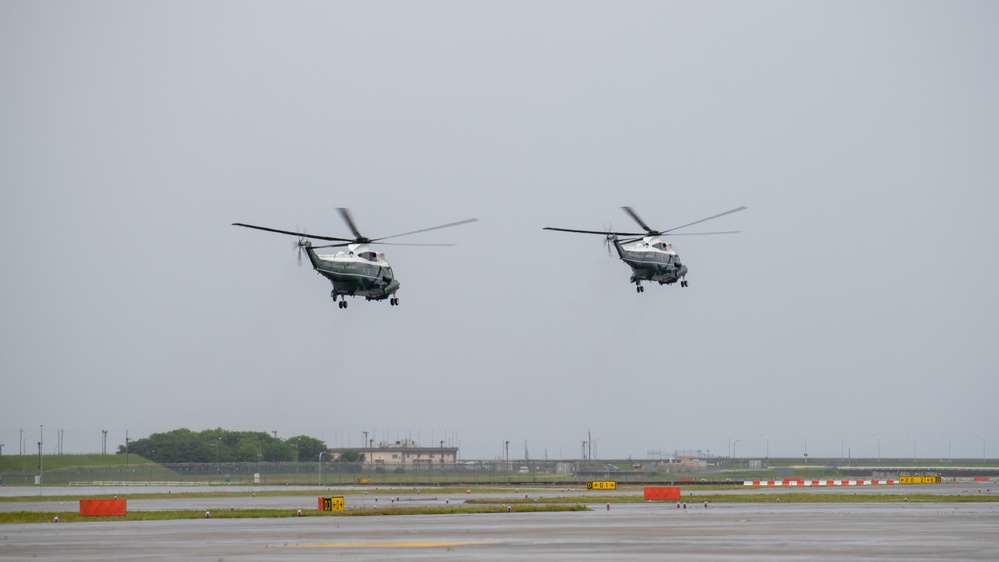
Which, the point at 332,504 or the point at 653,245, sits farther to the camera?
the point at 653,245

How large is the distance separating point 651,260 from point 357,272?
23.8m

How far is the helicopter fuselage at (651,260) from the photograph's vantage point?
91.4 metres

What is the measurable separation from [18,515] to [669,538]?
3687 cm

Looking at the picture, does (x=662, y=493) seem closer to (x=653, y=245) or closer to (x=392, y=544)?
(x=653, y=245)

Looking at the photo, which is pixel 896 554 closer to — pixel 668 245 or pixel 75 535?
pixel 75 535

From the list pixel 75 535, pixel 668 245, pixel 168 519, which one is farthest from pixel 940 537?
pixel 668 245

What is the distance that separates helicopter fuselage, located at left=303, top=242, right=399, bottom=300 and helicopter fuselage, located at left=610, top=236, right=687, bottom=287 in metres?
18.2

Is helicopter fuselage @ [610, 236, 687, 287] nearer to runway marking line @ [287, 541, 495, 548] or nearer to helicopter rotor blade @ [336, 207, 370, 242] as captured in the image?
helicopter rotor blade @ [336, 207, 370, 242]

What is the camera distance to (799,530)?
45844 millimetres

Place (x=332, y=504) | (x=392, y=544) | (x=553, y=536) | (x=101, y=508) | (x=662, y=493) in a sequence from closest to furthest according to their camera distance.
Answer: (x=392, y=544), (x=553, y=536), (x=101, y=508), (x=332, y=504), (x=662, y=493)

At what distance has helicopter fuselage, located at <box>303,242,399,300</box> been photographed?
8006 cm

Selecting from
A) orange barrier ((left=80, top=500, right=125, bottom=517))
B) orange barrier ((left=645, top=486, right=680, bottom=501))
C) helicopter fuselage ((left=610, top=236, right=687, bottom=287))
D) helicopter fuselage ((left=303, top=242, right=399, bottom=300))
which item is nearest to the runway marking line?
orange barrier ((left=80, top=500, right=125, bottom=517))

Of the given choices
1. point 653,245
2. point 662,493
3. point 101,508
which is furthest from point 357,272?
point 101,508

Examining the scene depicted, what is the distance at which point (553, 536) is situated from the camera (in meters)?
43.6
